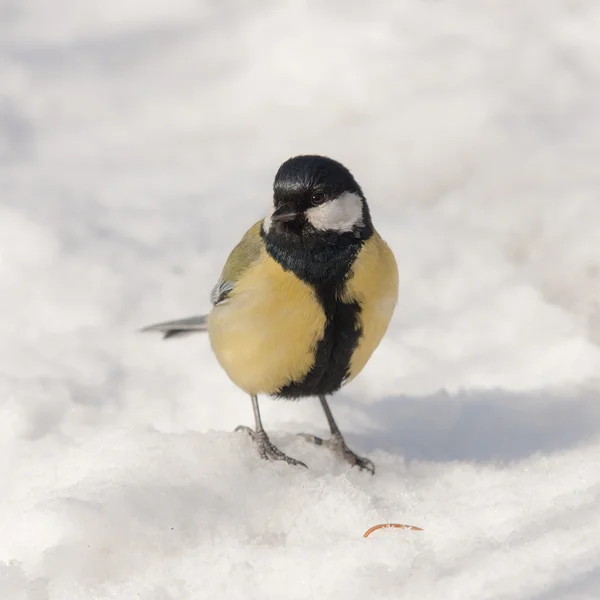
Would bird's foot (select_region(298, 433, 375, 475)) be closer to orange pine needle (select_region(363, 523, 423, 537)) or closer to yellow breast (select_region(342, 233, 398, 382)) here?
yellow breast (select_region(342, 233, 398, 382))

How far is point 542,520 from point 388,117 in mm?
3864

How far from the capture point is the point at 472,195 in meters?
5.26

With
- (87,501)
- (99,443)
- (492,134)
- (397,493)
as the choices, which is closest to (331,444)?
(397,493)

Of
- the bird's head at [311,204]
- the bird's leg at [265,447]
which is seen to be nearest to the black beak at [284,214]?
the bird's head at [311,204]

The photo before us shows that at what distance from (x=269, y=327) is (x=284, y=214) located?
376 millimetres

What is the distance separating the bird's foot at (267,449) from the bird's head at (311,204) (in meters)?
0.77

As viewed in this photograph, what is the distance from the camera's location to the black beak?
2.86m

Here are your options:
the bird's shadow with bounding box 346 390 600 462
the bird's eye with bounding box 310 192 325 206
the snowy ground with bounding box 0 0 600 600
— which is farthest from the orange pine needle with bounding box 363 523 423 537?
the bird's eye with bounding box 310 192 325 206

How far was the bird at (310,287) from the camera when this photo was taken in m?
2.86

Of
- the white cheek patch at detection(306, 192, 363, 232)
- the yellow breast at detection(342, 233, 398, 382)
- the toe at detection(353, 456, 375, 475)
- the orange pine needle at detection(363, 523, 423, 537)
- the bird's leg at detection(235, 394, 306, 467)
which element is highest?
the white cheek patch at detection(306, 192, 363, 232)

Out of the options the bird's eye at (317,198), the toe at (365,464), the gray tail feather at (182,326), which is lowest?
the gray tail feather at (182,326)

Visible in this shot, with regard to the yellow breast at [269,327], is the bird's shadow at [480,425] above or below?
below

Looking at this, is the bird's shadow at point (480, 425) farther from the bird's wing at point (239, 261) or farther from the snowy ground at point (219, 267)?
the bird's wing at point (239, 261)

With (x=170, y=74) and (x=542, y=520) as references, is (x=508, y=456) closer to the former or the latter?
(x=542, y=520)
